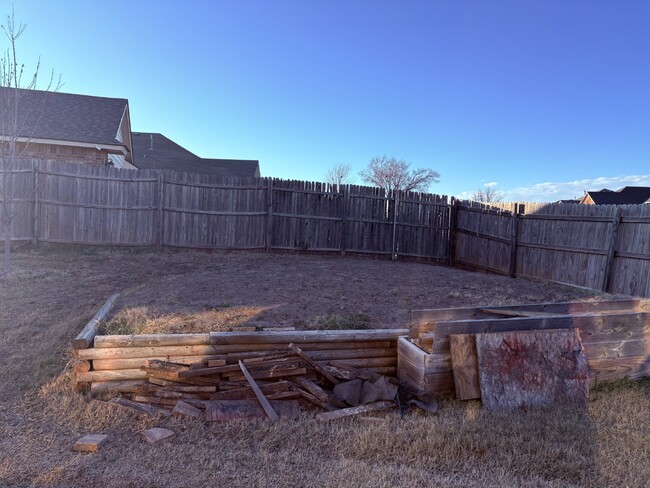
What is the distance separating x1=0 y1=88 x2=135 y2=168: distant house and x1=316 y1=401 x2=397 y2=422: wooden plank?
13.8 m

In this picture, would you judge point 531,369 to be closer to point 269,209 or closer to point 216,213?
point 269,209

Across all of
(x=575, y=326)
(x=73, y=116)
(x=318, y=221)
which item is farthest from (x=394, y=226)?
(x=73, y=116)

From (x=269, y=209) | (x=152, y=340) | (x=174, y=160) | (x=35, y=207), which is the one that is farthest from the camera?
(x=174, y=160)

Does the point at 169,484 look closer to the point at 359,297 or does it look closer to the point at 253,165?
the point at 359,297

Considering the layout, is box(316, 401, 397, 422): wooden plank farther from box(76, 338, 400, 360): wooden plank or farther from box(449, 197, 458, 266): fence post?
box(449, 197, 458, 266): fence post

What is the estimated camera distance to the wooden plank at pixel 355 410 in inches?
134

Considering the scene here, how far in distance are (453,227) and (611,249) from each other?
5251 mm

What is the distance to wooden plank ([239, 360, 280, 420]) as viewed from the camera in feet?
11.1

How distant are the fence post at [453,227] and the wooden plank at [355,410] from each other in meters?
10.4

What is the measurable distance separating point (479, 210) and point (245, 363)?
10289mm

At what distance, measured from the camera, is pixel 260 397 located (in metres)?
3.52

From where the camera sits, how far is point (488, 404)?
11.7 ft

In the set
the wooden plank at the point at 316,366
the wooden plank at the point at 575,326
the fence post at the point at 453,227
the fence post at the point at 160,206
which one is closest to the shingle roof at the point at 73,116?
the fence post at the point at 160,206

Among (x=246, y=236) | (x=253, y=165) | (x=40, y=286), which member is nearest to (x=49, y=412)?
(x=40, y=286)
